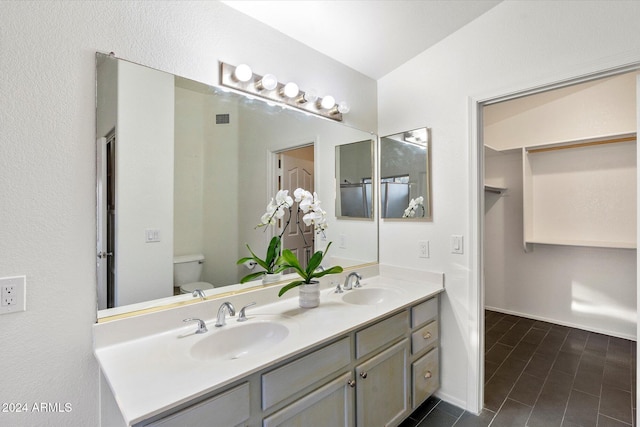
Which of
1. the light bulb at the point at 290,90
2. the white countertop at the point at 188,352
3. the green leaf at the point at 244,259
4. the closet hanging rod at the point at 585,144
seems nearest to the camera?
the white countertop at the point at 188,352

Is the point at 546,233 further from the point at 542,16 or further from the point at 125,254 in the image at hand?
the point at 125,254

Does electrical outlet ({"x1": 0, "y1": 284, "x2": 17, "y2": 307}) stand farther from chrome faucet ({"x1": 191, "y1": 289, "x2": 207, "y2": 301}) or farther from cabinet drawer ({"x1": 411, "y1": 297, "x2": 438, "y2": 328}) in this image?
cabinet drawer ({"x1": 411, "y1": 297, "x2": 438, "y2": 328})

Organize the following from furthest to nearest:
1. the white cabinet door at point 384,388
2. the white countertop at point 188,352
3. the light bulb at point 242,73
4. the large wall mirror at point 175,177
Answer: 1. the light bulb at point 242,73
2. the white cabinet door at point 384,388
3. the large wall mirror at point 175,177
4. the white countertop at point 188,352

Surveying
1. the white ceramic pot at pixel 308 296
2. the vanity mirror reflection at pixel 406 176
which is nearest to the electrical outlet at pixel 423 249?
the vanity mirror reflection at pixel 406 176

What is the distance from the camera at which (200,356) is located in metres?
1.22

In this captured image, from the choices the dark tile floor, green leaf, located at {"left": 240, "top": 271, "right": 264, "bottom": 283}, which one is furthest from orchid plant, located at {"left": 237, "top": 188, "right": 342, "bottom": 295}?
the dark tile floor

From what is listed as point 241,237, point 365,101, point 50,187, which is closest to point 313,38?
point 365,101

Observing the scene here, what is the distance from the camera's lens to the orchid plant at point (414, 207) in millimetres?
2141

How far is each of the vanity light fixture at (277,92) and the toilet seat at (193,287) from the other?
1.00 metres

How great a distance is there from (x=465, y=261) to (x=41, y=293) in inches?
81.6

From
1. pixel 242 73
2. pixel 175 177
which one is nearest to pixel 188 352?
pixel 175 177

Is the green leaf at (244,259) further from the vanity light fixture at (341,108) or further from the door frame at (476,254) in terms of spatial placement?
the door frame at (476,254)

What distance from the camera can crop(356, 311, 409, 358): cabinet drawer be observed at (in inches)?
56.8

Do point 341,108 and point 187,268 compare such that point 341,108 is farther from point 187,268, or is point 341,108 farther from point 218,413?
point 218,413
